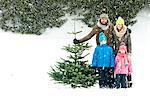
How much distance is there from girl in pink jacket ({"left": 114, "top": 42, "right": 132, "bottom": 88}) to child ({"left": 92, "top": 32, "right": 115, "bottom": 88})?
12 cm

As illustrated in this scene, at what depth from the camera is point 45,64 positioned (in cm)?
1481

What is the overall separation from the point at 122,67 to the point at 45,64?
3.26m

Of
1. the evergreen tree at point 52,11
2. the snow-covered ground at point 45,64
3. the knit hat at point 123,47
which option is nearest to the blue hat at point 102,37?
the knit hat at point 123,47

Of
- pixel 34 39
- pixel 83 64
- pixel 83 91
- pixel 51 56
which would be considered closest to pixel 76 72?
pixel 83 64

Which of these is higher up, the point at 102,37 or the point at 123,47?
the point at 102,37

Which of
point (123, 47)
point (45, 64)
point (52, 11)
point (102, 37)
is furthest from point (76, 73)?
point (52, 11)

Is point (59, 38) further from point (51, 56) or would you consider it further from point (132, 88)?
point (132, 88)

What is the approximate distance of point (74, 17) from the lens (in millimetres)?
17219

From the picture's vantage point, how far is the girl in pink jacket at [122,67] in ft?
39.2

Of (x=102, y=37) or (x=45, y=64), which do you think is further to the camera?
(x=45, y=64)

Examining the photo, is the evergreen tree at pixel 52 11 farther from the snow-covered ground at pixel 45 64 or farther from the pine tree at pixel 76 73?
the pine tree at pixel 76 73

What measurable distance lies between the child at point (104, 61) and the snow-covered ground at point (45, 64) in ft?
0.81

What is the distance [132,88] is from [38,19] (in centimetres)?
532

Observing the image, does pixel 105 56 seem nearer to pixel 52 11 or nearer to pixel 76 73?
pixel 76 73
